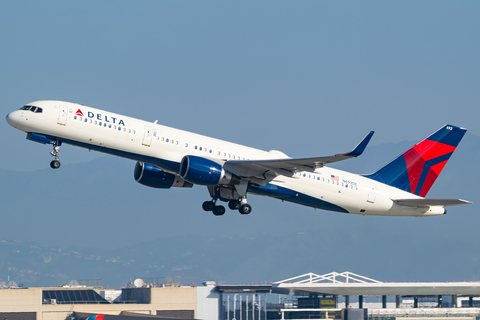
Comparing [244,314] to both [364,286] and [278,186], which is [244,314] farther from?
[278,186]

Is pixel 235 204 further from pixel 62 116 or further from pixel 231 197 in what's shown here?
pixel 62 116

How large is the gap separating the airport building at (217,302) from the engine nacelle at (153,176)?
1484 cm

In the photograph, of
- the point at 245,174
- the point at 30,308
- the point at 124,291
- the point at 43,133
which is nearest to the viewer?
the point at 43,133

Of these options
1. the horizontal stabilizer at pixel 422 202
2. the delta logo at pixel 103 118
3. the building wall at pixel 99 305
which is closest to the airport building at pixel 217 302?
the building wall at pixel 99 305

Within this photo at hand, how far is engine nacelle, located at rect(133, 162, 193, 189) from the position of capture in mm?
46781

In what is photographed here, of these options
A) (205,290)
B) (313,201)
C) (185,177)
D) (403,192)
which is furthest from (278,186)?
(205,290)

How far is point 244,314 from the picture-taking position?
2756 inches

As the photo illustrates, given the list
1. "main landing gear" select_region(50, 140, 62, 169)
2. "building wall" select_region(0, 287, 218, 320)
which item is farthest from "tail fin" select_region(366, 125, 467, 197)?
"building wall" select_region(0, 287, 218, 320)

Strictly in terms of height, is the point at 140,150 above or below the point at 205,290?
above

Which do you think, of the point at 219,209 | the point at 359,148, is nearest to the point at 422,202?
the point at 359,148

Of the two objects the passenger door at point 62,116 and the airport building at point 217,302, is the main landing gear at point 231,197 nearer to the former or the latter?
the passenger door at point 62,116

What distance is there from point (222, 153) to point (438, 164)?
1814cm

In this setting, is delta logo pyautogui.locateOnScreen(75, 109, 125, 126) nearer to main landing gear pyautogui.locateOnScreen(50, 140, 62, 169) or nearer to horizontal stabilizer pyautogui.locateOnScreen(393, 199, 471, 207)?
main landing gear pyautogui.locateOnScreen(50, 140, 62, 169)

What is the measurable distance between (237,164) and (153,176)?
7.46 meters
